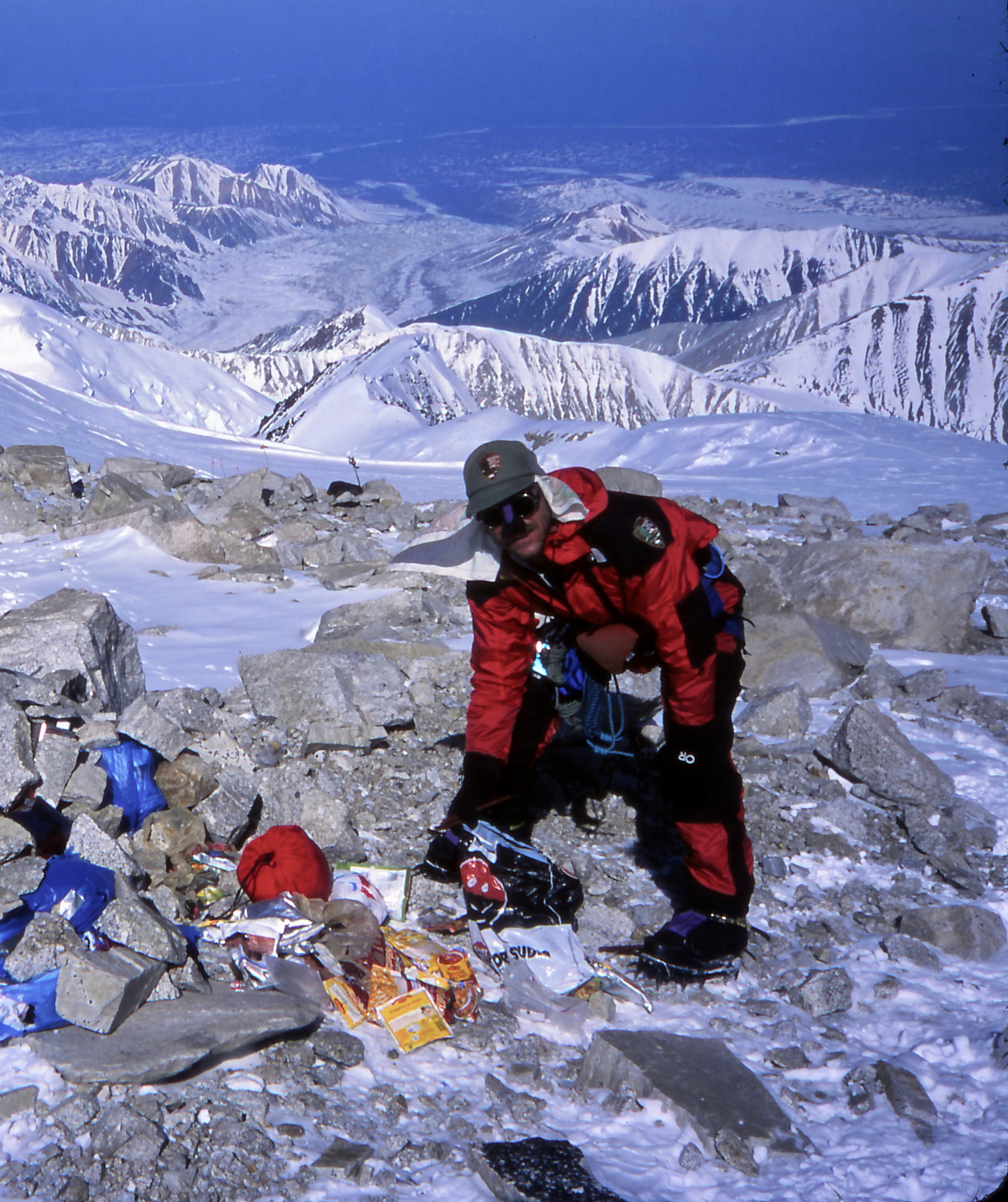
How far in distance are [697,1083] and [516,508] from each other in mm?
1641

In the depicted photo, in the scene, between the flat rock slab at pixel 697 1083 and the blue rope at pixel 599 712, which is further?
the blue rope at pixel 599 712

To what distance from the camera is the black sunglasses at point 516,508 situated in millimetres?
2898

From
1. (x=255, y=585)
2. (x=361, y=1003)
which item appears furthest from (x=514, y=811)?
(x=255, y=585)

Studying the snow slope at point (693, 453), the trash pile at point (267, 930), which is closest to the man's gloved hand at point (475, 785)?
the trash pile at point (267, 930)

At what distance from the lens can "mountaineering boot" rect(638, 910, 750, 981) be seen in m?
3.01

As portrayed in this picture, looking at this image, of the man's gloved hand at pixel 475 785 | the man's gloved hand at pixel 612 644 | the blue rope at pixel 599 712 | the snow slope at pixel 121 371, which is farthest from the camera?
the snow slope at pixel 121 371

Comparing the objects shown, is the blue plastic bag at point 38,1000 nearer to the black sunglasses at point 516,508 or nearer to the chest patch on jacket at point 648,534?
the black sunglasses at point 516,508

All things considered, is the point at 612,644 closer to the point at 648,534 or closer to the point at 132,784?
the point at 648,534

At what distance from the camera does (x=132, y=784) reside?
3557 mm

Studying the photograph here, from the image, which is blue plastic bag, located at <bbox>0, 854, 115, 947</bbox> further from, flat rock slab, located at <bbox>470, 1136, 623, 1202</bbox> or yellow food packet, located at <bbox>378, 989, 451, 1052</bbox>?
flat rock slab, located at <bbox>470, 1136, 623, 1202</bbox>

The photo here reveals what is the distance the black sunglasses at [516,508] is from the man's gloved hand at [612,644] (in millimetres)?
561

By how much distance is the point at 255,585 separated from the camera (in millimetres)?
7148

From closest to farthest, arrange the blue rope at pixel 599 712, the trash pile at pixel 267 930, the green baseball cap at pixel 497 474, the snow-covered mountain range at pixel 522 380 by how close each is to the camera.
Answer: the trash pile at pixel 267 930, the green baseball cap at pixel 497 474, the blue rope at pixel 599 712, the snow-covered mountain range at pixel 522 380

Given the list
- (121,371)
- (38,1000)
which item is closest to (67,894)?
(38,1000)
